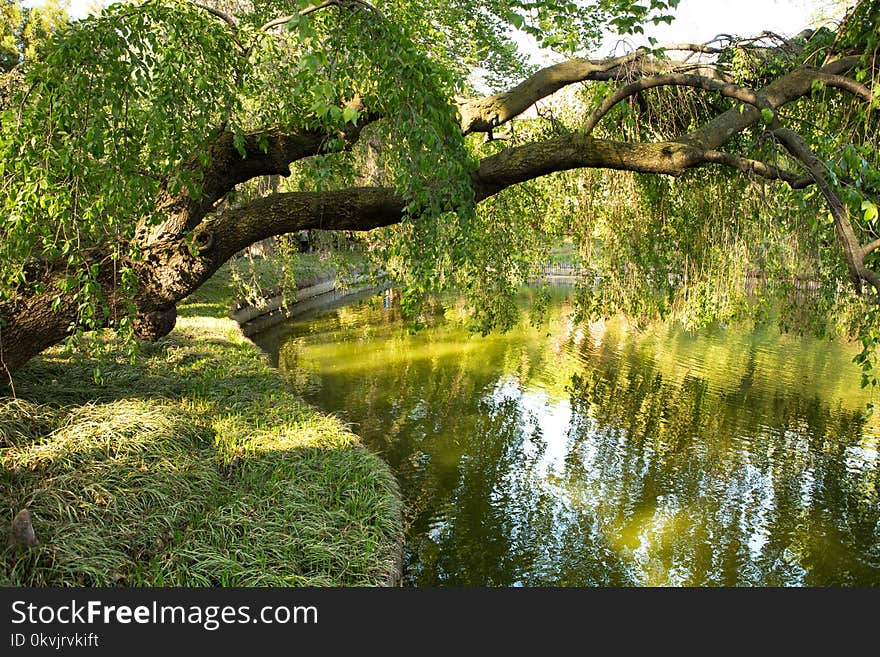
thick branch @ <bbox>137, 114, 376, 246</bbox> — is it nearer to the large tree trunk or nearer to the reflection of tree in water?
the large tree trunk

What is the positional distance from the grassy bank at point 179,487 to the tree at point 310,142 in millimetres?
710

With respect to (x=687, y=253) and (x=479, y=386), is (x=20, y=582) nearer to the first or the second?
(x=687, y=253)

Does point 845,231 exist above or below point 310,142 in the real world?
below

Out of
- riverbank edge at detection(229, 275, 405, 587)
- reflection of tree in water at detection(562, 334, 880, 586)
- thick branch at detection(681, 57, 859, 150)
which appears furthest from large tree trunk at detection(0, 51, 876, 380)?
riverbank edge at detection(229, 275, 405, 587)

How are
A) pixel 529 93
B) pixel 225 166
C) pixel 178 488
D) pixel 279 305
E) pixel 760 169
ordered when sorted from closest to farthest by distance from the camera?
1. pixel 760 169
2. pixel 225 166
3. pixel 178 488
4. pixel 529 93
5. pixel 279 305

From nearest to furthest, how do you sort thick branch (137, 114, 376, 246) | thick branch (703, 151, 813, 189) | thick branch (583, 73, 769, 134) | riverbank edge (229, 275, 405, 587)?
thick branch (703, 151, 813, 189) → thick branch (583, 73, 769, 134) → thick branch (137, 114, 376, 246) → riverbank edge (229, 275, 405, 587)

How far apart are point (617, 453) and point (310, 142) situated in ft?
16.6

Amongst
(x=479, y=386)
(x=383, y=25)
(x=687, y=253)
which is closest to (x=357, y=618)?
(x=383, y=25)

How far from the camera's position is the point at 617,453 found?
759cm

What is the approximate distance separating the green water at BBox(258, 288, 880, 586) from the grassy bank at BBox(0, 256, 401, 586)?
838 mm

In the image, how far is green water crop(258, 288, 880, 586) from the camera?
208 inches

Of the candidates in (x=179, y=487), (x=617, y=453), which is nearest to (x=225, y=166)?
(x=179, y=487)

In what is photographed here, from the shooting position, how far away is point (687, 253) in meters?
5.89

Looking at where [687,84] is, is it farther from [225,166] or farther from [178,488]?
[178,488]
